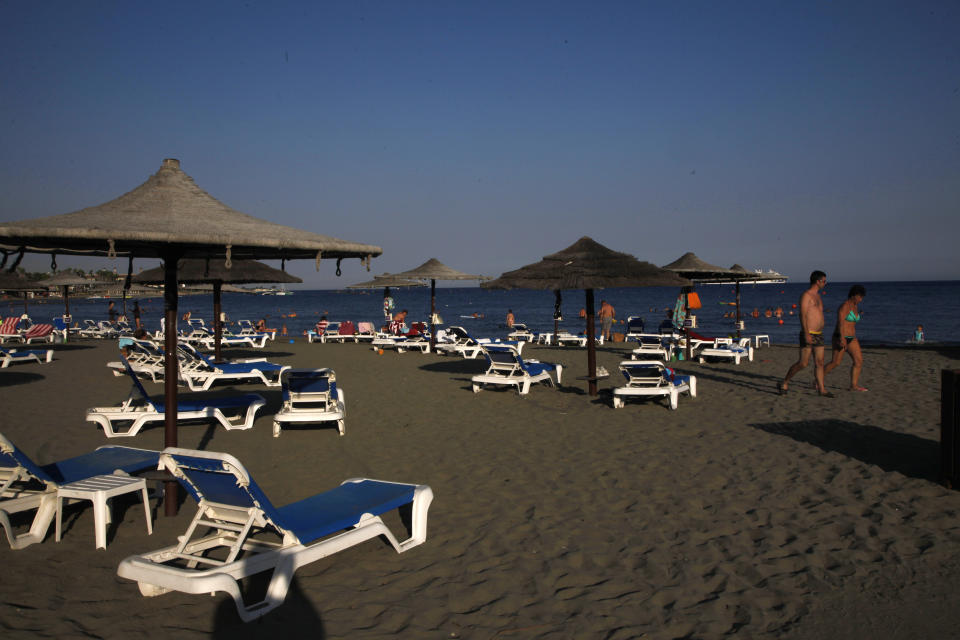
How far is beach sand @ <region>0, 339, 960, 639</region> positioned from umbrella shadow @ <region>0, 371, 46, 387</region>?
11.6 ft

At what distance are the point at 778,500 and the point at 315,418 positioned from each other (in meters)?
4.72

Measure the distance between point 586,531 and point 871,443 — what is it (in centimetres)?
389

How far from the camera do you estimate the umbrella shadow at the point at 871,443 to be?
17.9 ft

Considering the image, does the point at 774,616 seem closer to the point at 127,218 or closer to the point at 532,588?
the point at 532,588

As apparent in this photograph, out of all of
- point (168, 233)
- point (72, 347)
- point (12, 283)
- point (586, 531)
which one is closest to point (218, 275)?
point (12, 283)

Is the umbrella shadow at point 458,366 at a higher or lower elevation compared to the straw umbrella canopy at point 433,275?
lower

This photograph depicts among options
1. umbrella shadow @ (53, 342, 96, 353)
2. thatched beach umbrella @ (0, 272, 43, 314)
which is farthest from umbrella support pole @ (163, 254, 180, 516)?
umbrella shadow @ (53, 342, 96, 353)

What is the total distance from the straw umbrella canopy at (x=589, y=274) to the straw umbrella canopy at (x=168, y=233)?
4.22 meters

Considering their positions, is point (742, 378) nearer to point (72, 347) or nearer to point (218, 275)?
point (218, 275)

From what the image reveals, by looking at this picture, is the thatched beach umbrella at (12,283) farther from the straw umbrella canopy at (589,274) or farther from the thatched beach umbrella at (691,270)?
the thatched beach umbrella at (691,270)

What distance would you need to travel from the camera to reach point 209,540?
360 cm

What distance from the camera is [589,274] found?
28.2ft

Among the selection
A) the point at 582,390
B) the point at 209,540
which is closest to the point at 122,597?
the point at 209,540

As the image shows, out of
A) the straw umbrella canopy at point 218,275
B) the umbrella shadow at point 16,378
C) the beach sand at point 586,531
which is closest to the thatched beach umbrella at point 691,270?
the beach sand at point 586,531
